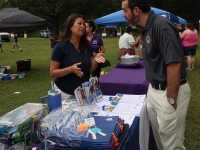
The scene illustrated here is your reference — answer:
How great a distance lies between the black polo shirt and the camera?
1.49 metres

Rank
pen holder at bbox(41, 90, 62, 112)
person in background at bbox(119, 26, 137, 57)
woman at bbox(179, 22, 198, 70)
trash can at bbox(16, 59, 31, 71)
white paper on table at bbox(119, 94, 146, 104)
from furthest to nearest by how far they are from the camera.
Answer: trash can at bbox(16, 59, 31, 71) < woman at bbox(179, 22, 198, 70) < person in background at bbox(119, 26, 137, 57) < white paper on table at bbox(119, 94, 146, 104) < pen holder at bbox(41, 90, 62, 112)

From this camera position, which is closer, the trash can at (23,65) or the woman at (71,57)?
the woman at (71,57)

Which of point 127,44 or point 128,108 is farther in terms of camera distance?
point 127,44

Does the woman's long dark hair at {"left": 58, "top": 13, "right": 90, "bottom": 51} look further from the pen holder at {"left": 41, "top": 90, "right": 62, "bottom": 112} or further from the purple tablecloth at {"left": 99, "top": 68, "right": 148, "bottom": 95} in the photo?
the purple tablecloth at {"left": 99, "top": 68, "right": 148, "bottom": 95}

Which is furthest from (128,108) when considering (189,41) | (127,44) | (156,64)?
(189,41)

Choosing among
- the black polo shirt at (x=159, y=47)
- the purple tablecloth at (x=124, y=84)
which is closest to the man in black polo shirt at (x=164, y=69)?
the black polo shirt at (x=159, y=47)

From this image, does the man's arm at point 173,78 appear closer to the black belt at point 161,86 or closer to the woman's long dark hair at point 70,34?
the black belt at point 161,86

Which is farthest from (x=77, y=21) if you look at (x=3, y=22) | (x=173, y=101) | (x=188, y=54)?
(x=188, y=54)

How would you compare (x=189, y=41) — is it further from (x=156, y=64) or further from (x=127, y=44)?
(x=156, y=64)

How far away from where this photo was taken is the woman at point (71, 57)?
2.12m

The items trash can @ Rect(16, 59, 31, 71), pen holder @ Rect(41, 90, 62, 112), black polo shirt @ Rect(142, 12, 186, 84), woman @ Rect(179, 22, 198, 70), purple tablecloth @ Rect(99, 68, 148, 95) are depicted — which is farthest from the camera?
trash can @ Rect(16, 59, 31, 71)

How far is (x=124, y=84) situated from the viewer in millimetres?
2893

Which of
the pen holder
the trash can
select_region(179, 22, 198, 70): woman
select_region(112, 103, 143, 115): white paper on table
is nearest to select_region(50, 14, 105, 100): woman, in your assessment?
the pen holder

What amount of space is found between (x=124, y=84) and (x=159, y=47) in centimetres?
137
